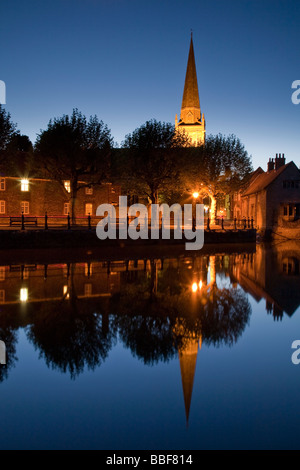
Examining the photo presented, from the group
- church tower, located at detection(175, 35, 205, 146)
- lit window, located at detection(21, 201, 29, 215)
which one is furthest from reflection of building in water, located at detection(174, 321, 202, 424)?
church tower, located at detection(175, 35, 205, 146)

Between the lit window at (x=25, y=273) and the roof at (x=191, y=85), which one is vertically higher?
the roof at (x=191, y=85)

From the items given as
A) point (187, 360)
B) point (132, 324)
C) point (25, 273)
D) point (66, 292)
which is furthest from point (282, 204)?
point (187, 360)

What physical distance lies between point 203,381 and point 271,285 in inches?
375

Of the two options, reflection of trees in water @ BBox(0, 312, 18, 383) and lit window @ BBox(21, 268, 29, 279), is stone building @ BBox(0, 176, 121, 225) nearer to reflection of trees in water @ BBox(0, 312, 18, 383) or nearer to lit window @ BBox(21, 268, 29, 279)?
lit window @ BBox(21, 268, 29, 279)

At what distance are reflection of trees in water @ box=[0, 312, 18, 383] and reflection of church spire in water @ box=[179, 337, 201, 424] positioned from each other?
2.83 metres

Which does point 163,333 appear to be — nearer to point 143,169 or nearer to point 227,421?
point 227,421

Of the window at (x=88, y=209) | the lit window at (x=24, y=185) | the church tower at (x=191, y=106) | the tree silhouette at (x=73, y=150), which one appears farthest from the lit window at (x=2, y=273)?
the church tower at (x=191, y=106)

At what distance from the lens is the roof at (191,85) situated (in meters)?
99.3

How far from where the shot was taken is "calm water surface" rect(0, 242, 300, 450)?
13.7 feet

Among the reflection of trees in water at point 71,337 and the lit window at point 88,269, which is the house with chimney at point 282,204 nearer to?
the lit window at point 88,269

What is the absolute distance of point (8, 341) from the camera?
23.2 ft

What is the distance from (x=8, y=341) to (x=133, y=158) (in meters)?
33.7

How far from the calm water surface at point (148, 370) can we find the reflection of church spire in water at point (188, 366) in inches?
0.8

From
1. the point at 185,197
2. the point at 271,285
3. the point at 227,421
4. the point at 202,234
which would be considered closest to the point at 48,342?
the point at 227,421
